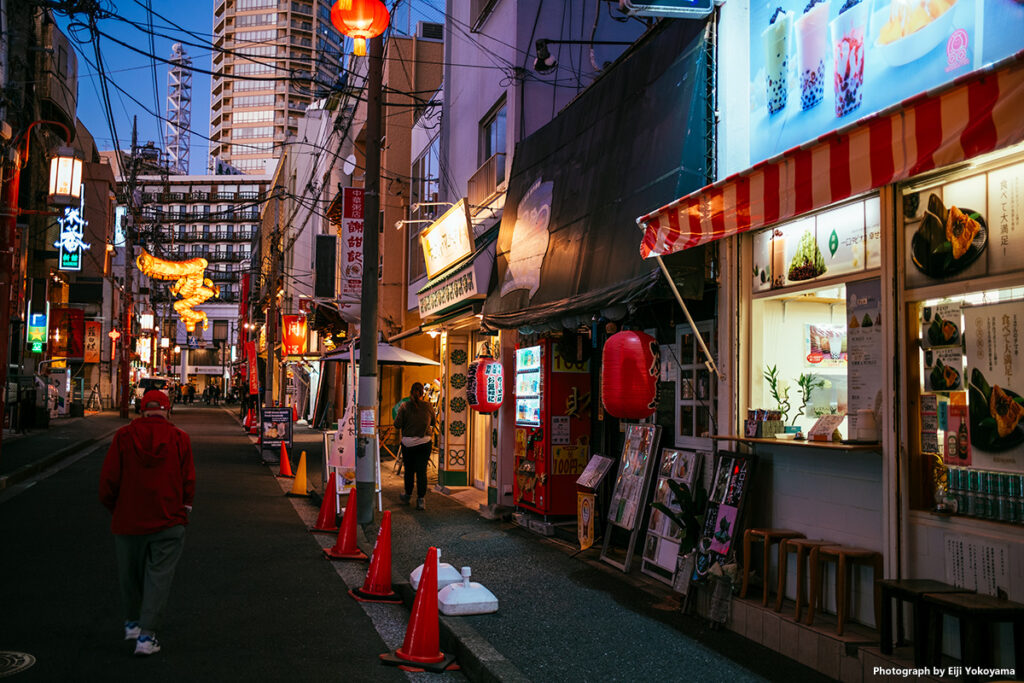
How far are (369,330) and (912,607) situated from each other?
884 centimetres

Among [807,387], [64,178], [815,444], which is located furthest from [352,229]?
[815,444]

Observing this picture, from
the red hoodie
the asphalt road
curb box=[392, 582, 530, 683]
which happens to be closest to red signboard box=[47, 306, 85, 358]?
the asphalt road

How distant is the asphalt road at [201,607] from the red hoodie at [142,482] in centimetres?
102

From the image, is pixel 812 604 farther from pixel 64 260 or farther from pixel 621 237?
pixel 64 260

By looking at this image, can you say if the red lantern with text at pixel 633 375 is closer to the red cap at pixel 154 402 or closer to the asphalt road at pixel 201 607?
the asphalt road at pixel 201 607

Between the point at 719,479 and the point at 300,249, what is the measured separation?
5116cm

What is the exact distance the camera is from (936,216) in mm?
5816

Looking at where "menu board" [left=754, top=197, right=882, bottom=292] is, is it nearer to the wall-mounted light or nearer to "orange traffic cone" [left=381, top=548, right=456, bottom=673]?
"orange traffic cone" [left=381, top=548, right=456, bottom=673]

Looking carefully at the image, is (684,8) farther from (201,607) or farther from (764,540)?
(201,607)

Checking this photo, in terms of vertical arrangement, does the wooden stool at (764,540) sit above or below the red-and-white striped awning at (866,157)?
below

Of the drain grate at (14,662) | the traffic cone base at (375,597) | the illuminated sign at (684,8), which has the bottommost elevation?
the traffic cone base at (375,597)

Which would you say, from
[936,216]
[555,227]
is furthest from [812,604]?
[555,227]

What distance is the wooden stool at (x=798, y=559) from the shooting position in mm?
6449

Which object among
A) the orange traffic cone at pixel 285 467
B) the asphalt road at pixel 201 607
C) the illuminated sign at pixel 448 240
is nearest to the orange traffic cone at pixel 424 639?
the asphalt road at pixel 201 607
